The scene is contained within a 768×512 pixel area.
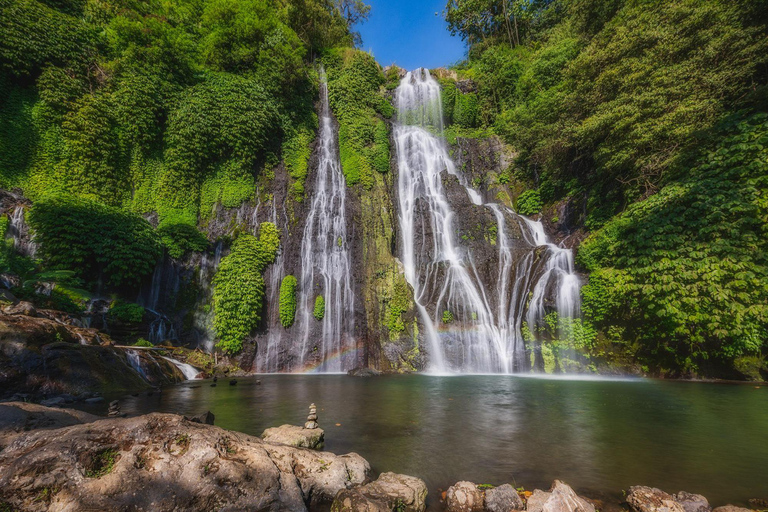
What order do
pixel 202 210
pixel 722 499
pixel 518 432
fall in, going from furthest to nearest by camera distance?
pixel 202 210
pixel 518 432
pixel 722 499

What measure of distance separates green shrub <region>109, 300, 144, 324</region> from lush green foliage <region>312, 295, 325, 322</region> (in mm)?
6988

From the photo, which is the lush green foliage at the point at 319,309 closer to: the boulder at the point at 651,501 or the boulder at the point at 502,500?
the boulder at the point at 502,500

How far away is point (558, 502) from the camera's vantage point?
2693mm

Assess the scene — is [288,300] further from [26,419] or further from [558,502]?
[558,502]

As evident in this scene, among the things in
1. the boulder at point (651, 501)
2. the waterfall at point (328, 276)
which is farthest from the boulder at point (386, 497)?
the waterfall at point (328, 276)

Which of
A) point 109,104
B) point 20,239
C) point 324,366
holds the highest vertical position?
point 109,104

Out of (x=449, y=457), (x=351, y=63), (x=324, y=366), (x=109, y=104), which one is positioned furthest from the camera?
(x=351, y=63)

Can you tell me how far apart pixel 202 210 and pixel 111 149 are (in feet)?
15.5

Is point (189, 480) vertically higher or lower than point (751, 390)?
higher

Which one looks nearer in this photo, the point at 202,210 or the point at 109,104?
the point at 109,104

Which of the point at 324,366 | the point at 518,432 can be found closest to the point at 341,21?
the point at 324,366

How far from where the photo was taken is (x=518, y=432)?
5.16 metres

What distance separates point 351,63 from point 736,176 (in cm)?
2339

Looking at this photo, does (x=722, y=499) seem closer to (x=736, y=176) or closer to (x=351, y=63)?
(x=736, y=176)
